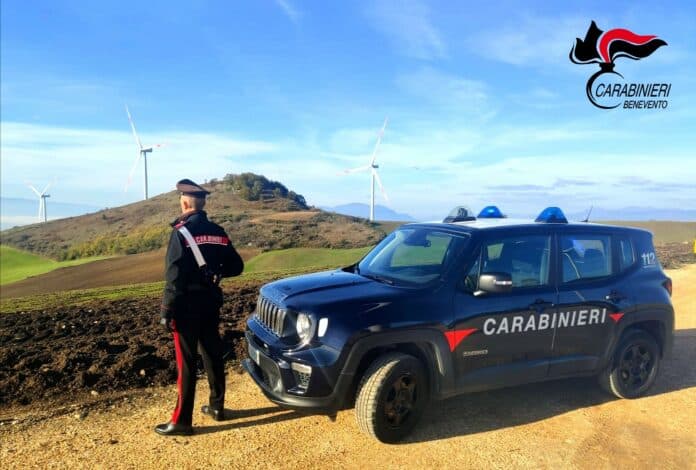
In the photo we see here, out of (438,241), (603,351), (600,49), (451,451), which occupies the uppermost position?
(600,49)

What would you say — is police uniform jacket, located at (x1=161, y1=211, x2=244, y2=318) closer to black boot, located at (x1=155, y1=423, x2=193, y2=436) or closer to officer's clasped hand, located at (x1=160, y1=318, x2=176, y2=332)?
officer's clasped hand, located at (x1=160, y1=318, x2=176, y2=332)

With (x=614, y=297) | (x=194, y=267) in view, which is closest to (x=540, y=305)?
(x=614, y=297)

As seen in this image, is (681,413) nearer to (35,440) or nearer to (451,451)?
(451,451)

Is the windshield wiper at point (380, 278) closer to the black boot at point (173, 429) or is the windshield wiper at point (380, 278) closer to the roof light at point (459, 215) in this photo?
the roof light at point (459, 215)

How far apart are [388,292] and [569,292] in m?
1.90

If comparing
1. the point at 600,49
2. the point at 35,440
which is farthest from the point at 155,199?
the point at 35,440

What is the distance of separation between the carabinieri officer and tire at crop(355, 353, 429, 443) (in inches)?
58.7

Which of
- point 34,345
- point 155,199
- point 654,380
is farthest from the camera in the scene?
point 155,199

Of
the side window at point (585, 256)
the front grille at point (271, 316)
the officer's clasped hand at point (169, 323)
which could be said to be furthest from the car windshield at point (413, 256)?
the officer's clasped hand at point (169, 323)

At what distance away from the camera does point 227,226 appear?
1773 inches

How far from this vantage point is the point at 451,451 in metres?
3.97

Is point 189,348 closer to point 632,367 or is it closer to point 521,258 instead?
point 521,258

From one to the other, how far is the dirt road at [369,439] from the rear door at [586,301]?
0.59 m

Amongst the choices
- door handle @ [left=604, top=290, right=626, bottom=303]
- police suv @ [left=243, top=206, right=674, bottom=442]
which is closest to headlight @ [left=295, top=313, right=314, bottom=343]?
police suv @ [left=243, top=206, right=674, bottom=442]
